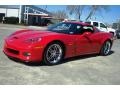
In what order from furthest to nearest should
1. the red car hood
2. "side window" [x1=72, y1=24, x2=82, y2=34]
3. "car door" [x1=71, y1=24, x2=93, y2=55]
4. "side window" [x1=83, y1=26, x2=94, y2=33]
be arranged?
"side window" [x1=83, y1=26, x2=94, y2=33] < "side window" [x1=72, y1=24, x2=82, y2=34] < "car door" [x1=71, y1=24, x2=93, y2=55] < the red car hood

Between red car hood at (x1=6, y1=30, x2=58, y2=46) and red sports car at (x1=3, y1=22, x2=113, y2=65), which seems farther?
red car hood at (x1=6, y1=30, x2=58, y2=46)

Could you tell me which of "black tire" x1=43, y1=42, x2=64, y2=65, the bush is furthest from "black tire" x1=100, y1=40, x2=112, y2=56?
the bush

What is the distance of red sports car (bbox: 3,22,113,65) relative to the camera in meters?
6.73

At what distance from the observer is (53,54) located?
7.21m

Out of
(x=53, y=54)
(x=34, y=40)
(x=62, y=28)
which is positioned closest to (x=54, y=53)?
(x=53, y=54)

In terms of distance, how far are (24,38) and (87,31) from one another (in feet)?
Result: 7.72

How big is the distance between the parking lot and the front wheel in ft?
0.58

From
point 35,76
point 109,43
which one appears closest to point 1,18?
point 109,43

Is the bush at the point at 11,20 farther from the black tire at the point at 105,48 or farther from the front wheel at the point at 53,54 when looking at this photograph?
the front wheel at the point at 53,54

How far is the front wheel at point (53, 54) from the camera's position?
7.01 metres

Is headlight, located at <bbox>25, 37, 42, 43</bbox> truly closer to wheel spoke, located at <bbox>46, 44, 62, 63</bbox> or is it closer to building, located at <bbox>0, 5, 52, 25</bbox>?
wheel spoke, located at <bbox>46, 44, 62, 63</bbox>

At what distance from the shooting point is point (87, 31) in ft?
27.9

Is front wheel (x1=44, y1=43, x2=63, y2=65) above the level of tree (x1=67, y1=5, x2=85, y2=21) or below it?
below

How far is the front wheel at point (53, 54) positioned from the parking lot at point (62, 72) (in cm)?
18
